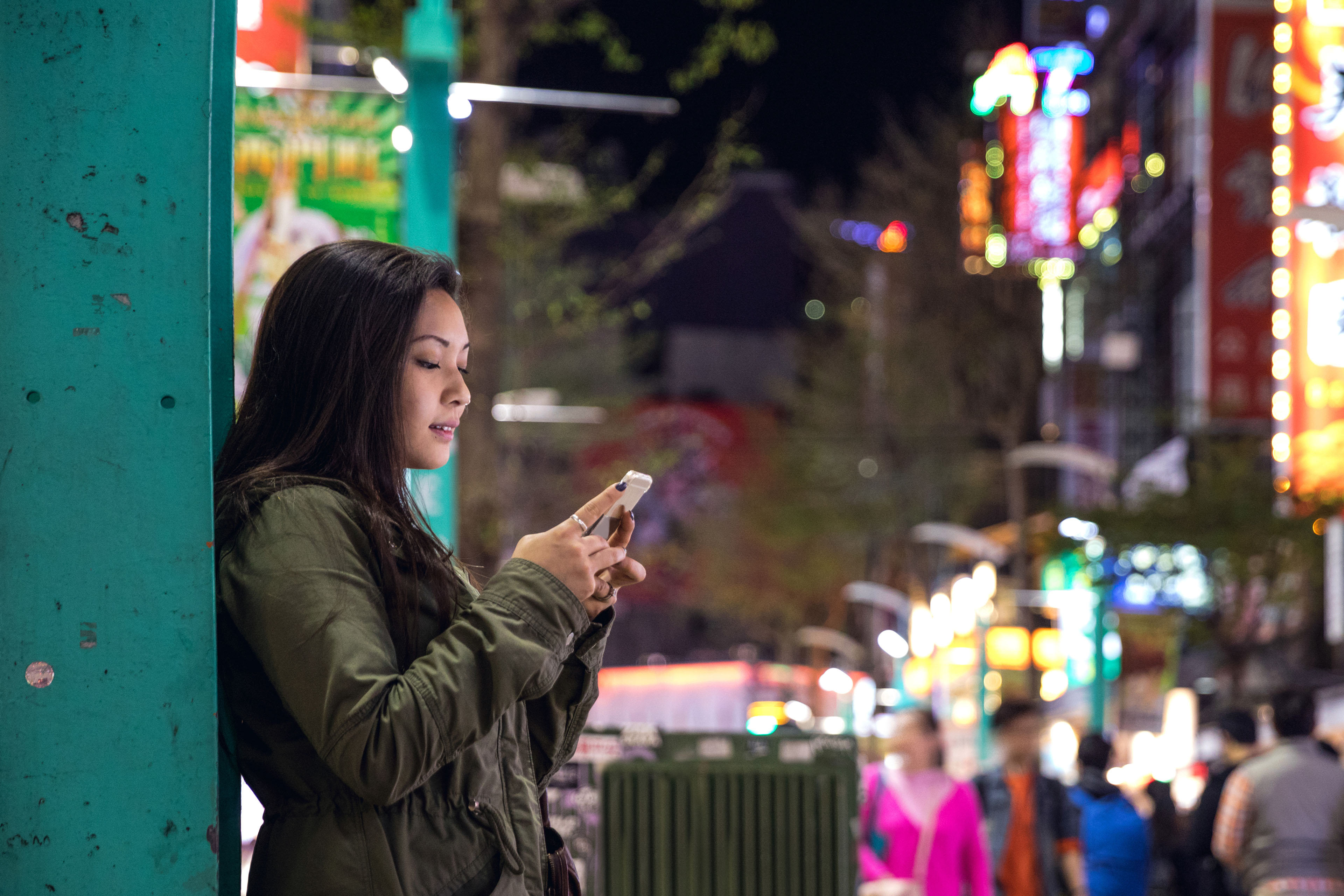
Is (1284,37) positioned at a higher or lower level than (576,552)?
higher

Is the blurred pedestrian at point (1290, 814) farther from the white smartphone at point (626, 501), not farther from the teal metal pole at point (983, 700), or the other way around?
the teal metal pole at point (983, 700)

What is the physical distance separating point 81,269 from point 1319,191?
1230 centimetres

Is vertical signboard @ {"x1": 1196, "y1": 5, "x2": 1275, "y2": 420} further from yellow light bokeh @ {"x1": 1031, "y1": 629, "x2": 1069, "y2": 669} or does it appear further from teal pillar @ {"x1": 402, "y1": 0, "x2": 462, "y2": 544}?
yellow light bokeh @ {"x1": 1031, "y1": 629, "x2": 1069, "y2": 669}

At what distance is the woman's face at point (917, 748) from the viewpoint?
750 centimetres

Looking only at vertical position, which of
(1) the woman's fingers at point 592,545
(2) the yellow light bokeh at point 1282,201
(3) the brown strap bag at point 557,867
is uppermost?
(2) the yellow light bokeh at point 1282,201

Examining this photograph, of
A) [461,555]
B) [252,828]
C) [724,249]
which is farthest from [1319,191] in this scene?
[724,249]

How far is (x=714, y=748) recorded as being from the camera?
4.79 metres

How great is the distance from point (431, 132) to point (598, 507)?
4650 mm

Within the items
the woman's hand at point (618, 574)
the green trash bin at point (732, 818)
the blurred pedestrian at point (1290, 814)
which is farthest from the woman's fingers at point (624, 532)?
the blurred pedestrian at point (1290, 814)

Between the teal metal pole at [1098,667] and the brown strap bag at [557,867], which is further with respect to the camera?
the teal metal pole at [1098,667]

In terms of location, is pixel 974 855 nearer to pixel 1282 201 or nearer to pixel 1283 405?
pixel 1283 405

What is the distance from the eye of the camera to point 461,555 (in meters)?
9.93

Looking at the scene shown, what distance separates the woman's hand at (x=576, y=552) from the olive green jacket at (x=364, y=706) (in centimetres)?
2

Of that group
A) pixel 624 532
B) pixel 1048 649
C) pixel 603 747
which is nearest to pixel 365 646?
pixel 624 532
